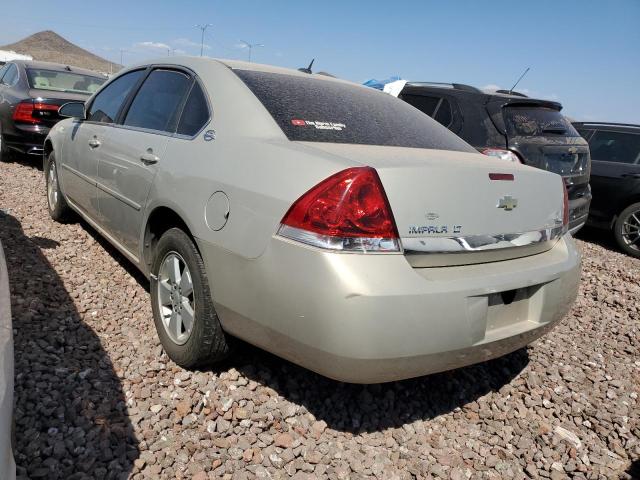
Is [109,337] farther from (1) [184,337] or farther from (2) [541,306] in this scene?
(2) [541,306]

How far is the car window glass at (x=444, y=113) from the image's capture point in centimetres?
521

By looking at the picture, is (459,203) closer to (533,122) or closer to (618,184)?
(533,122)

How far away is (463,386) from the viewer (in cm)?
272

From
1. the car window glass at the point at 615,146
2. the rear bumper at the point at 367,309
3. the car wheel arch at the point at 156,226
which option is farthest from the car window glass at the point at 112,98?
the car window glass at the point at 615,146

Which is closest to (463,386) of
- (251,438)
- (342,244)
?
(251,438)

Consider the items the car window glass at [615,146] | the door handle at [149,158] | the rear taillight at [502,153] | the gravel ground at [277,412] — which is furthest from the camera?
the car window glass at [615,146]

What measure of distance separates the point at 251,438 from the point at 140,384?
0.64m

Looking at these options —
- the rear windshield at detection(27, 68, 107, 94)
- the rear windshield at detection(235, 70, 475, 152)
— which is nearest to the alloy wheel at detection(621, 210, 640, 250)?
the rear windshield at detection(235, 70, 475, 152)

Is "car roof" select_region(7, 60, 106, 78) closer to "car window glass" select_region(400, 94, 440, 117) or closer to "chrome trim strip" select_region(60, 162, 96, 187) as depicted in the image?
"chrome trim strip" select_region(60, 162, 96, 187)

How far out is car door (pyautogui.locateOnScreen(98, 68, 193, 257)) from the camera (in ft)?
9.12

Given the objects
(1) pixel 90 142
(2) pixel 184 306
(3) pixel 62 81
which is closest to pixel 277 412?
(2) pixel 184 306

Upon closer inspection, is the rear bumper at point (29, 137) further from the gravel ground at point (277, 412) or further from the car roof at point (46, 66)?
the gravel ground at point (277, 412)

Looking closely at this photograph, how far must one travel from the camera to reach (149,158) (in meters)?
2.75

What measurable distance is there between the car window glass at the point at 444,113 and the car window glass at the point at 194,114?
3.18m
